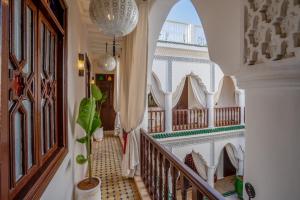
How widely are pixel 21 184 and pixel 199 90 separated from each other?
265 inches

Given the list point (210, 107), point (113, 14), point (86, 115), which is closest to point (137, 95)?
point (86, 115)

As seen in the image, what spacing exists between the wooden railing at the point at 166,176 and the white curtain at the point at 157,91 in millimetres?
3309

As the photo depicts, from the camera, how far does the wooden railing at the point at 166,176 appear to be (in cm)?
117

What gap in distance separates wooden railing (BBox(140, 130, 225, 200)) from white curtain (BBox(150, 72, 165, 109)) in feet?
10.9

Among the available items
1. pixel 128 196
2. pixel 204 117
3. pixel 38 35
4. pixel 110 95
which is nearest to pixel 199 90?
pixel 204 117

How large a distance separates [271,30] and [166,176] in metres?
1.63

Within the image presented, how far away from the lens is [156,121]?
6.11 metres

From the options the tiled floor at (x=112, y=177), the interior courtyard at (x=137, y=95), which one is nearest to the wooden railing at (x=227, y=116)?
the tiled floor at (x=112, y=177)

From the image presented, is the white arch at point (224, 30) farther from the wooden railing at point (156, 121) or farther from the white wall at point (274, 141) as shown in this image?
the wooden railing at point (156, 121)

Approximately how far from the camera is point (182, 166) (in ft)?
4.74

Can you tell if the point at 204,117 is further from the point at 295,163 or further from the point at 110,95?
the point at 295,163

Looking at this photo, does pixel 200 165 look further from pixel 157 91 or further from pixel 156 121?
pixel 157 91

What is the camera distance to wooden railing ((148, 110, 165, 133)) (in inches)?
237

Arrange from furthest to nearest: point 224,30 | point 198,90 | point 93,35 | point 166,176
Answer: point 198,90
point 93,35
point 166,176
point 224,30
